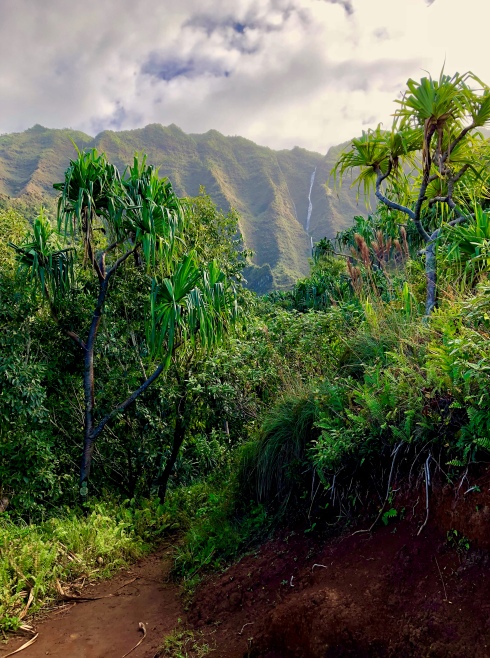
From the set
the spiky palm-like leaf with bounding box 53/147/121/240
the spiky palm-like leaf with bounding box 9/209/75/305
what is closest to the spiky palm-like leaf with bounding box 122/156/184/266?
the spiky palm-like leaf with bounding box 53/147/121/240

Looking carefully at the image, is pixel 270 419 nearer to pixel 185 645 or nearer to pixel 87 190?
pixel 185 645

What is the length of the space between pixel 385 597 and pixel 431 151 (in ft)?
12.1

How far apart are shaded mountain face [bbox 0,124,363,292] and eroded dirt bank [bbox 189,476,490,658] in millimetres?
59575

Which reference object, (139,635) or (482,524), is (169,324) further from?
(482,524)

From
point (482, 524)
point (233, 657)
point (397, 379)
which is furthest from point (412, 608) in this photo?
point (397, 379)

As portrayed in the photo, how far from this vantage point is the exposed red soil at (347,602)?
6.38 ft

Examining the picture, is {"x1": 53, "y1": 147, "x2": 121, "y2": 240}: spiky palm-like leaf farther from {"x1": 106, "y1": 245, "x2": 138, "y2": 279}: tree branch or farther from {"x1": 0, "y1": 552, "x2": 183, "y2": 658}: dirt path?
{"x1": 0, "y1": 552, "x2": 183, "y2": 658}: dirt path

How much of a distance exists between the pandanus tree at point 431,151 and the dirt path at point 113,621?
3.14 m

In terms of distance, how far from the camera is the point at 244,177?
120750mm

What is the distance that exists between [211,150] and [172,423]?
13039 cm

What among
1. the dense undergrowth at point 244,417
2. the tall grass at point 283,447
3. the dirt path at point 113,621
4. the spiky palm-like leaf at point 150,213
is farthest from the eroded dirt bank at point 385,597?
the spiky palm-like leaf at point 150,213

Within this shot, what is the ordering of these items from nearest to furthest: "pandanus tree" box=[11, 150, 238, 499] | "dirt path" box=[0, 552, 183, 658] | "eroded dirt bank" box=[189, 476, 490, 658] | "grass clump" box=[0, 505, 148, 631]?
"eroded dirt bank" box=[189, 476, 490, 658]
"dirt path" box=[0, 552, 183, 658]
"grass clump" box=[0, 505, 148, 631]
"pandanus tree" box=[11, 150, 238, 499]

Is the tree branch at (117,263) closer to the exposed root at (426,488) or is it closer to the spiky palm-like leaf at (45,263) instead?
the spiky palm-like leaf at (45,263)

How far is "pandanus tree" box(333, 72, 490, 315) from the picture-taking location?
3.69m
